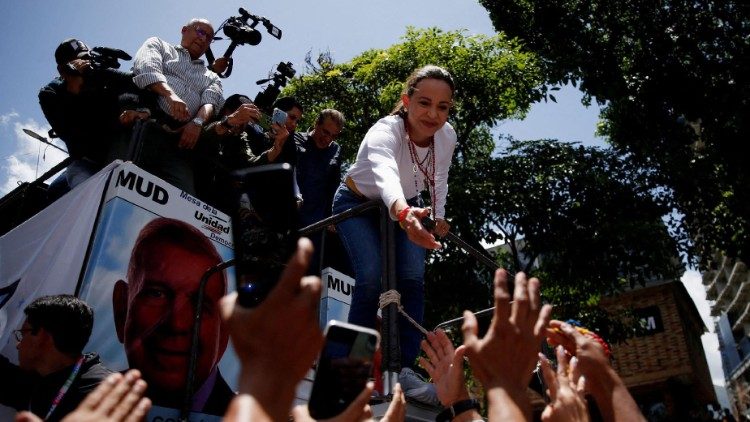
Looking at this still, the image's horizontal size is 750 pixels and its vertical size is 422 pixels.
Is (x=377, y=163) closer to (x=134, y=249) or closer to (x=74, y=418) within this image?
(x=134, y=249)

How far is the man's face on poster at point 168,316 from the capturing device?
325 centimetres

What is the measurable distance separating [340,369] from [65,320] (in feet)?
7.01

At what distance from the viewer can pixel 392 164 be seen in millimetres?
2838

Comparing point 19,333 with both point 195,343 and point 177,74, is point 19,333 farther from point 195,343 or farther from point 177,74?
point 177,74

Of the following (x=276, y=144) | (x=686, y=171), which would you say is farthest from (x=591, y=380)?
(x=686, y=171)

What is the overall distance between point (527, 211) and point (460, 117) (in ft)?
10.2

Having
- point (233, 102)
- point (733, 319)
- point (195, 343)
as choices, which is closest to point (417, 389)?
point (195, 343)

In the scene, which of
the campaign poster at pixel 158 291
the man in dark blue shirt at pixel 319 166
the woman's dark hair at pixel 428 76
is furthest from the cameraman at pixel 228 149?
the woman's dark hair at pixel 428 76

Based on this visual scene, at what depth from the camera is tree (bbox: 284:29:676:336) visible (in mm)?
10617

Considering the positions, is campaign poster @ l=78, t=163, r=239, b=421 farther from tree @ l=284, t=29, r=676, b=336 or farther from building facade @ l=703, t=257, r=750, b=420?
building facade @ l=703, t=257, r=750, b=420

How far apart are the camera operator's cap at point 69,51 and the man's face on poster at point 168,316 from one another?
1.81 meters

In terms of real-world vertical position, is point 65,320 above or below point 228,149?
below

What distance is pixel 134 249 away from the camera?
132 inches

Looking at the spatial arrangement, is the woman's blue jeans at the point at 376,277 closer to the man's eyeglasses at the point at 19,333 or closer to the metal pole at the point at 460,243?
the metal pole at the point at 460,243
